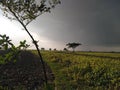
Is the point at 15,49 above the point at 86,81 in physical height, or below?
above

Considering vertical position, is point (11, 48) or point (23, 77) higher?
point (11, 48)

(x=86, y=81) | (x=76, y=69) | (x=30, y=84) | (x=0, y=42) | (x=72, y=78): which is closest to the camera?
(x=0, y=42)

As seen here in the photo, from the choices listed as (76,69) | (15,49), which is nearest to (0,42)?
(15,49)

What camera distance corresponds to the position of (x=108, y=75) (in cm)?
2702

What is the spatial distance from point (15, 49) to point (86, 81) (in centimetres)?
2074

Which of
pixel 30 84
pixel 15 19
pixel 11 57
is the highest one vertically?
pixel 15 19

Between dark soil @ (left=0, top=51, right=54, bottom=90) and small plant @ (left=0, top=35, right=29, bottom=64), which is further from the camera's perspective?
dark soil @ (left=0, top=51, right=54, bottom=90)

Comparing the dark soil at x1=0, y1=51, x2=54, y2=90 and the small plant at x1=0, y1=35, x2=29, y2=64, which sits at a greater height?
the small plant at x1=0, y1=35, x2=29, y2=64

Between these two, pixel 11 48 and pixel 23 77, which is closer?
pixel 11 48

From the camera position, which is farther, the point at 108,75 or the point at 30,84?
the point at 108,75

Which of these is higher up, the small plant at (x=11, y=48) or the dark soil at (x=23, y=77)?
the small plant at (x=11, y=48)

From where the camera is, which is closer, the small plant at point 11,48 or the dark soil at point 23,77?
the small plant at point 11,48

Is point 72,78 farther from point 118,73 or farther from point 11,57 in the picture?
point 11,57

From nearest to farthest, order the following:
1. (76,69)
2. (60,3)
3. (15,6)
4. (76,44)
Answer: (15,6)
(60,3)
(76,69)
(76,44)
